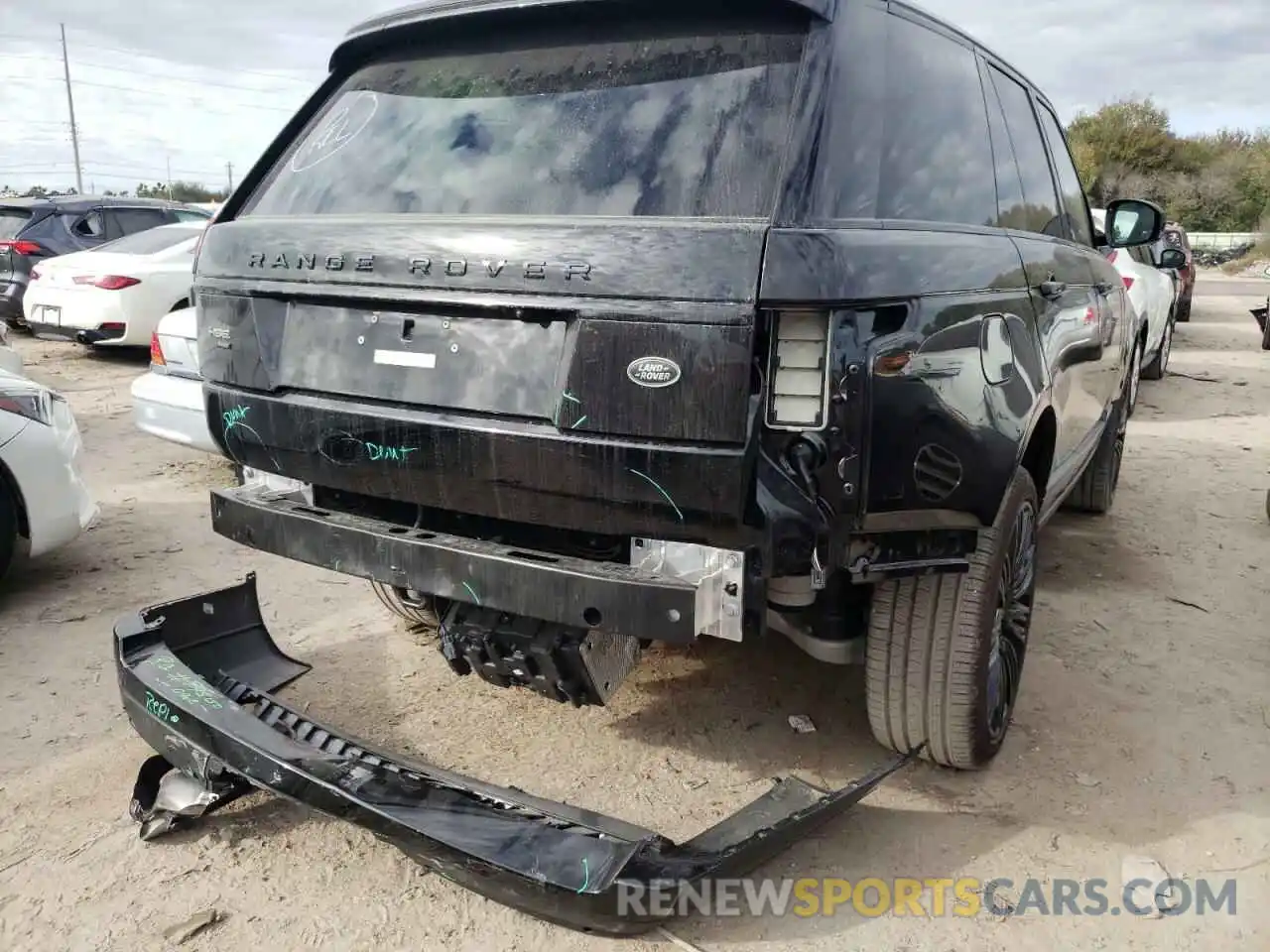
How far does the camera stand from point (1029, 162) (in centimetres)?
358

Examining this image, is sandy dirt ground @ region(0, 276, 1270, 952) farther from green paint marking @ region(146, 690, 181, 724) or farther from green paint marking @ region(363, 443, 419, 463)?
green paint marking @ region(363, 443, 419, 463)

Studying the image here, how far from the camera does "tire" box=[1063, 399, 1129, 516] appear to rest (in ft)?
17.8

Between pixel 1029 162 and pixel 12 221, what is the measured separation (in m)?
12.1

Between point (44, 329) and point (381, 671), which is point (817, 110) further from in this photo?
point (44, 329)

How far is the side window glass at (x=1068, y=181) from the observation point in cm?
407

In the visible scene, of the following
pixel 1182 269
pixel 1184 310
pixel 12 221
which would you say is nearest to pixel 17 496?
pixel 12 221

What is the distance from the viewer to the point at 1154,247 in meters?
10.4

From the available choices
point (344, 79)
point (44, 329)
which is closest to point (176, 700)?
point (344, 79)

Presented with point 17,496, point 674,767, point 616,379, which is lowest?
point 674,767

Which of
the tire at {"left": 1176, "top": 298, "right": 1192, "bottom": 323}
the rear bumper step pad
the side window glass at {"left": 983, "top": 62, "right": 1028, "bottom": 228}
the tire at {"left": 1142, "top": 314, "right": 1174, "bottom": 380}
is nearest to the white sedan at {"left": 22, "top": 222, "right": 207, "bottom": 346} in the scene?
the rear bumper step pad

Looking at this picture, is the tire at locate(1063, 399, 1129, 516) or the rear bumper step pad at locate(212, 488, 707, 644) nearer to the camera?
the rear bumper step pad at locate(212, 488, 707, 644)

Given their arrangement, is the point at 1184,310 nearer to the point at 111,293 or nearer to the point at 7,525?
the point at 111,293

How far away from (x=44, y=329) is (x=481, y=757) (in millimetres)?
8914

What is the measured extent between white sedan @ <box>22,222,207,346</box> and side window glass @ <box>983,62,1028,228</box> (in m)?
8.03
